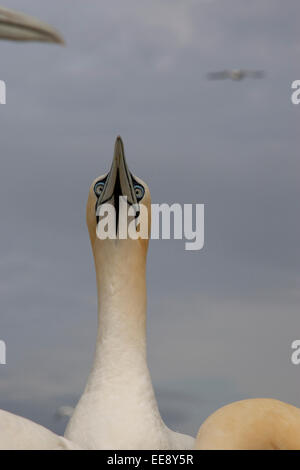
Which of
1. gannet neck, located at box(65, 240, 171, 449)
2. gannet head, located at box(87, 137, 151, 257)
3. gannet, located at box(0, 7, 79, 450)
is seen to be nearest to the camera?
gannet, located at box(0, 7, 79, 450)

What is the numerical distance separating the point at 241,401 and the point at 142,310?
3.22ft


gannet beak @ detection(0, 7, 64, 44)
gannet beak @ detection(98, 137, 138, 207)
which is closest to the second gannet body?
gannet beak @ detection(98, 137, 138, 207)

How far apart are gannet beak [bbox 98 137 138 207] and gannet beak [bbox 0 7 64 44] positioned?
5.28ft

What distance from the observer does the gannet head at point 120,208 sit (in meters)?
4.97

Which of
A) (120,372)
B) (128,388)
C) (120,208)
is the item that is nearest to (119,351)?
(120,372)

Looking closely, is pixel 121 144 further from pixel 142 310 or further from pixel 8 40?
pixel 8 40

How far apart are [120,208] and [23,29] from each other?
72.3 inches

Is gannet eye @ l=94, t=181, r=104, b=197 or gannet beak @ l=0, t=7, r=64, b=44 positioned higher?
gannet beak @ l=0, t=7, r=64, b=44

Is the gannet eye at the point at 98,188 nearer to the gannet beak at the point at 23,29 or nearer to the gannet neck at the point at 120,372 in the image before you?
the gannet neck at the point at 120,372

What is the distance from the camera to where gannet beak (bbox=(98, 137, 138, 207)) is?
492 centimetres

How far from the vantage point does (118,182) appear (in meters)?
4.99

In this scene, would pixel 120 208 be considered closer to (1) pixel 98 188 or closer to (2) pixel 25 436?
(1) pixel 98 188

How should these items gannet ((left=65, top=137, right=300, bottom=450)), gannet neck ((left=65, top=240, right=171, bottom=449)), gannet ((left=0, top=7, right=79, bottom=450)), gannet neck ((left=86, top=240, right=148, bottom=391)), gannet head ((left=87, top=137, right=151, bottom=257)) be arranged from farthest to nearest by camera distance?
gannet head ((left=87, top=137, right=151, bottom=257)) → gannet neck ((left=86, top=240, right=148, bottom=391)) → gannet neck ((left=65, top=240, right=171, bottom=449)) → gannet ((left=65, top=137, right=300, bottom=450)) → gannet ((left=0, top=7, right=79, bottom=450))

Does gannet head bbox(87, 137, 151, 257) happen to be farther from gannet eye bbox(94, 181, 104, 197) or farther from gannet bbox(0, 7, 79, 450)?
gannet bbox(0, 7, 79, 450)
